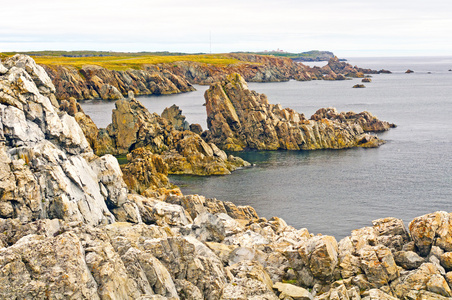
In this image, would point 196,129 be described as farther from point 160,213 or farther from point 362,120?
point 160,213

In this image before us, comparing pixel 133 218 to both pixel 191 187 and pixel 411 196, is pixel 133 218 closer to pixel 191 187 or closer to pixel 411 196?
pixel 191 187

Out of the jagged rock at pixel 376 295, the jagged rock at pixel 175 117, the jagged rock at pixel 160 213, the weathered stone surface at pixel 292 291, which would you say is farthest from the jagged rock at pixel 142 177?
the jagged rock at pixel 376 295

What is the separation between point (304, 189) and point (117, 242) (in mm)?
64737

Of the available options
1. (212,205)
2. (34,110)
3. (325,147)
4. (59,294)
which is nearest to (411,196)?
(212,205)

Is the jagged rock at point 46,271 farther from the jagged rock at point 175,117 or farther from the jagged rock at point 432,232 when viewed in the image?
the jagged rock at point 175,117

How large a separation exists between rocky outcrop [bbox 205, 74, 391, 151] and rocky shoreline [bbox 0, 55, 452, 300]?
7785 centimetres

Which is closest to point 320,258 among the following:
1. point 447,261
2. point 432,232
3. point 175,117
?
point 447,261

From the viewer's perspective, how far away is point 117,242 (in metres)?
35.1

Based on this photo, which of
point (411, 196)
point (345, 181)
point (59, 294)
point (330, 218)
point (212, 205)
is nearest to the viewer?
point (59, 294)

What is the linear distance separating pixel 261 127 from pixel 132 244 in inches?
4173

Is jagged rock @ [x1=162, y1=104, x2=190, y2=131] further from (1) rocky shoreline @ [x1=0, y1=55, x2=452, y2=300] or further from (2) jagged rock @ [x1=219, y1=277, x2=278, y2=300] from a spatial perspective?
(2) jagged rock @ [x1=219, y1=277, x2=278, y2=300]

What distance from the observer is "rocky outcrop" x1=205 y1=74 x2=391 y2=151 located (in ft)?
447

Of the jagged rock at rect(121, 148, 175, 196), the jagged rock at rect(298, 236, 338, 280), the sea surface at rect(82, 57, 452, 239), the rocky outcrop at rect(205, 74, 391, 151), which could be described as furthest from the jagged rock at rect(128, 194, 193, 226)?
the rocky outcrop at rect(205, 74, 391, 151)

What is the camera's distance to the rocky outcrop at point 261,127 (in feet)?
447
